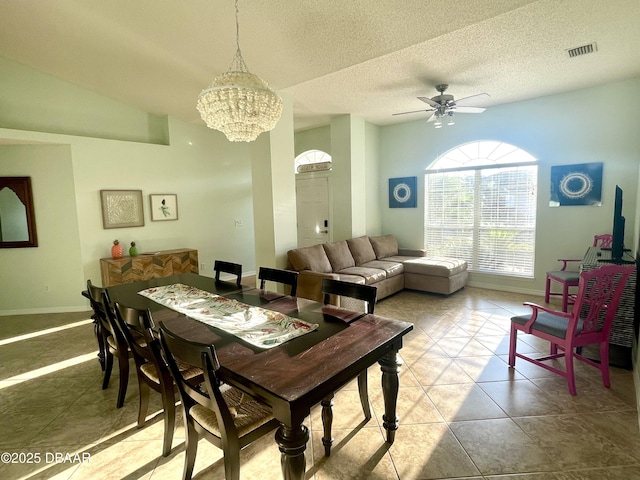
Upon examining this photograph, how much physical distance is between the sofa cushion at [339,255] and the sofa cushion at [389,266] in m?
0.28

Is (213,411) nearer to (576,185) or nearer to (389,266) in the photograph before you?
(389,266)

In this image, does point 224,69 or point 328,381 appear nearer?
point 328,381

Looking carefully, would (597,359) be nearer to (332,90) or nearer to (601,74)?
(601,74)

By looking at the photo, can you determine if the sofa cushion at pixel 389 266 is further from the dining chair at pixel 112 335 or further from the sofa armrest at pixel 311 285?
the dining chair at pixel 112 335

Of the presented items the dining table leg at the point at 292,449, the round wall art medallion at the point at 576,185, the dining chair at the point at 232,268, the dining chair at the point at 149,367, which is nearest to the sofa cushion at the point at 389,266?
the dining chair at the point at 232,268

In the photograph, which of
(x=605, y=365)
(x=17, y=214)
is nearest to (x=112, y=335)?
(x=17, y=214)

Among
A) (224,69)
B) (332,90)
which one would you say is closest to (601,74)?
(332,90)

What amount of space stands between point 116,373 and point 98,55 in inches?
140

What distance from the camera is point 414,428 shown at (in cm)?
214

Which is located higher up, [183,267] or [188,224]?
[188,224]

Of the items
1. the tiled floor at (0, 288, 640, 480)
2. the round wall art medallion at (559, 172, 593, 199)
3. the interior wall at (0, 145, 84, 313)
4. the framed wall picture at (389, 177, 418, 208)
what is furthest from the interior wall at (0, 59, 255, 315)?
the round wall art medallion at (559, 172, 593, 199)

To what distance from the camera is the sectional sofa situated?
4.21 metres

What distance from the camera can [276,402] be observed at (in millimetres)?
1322

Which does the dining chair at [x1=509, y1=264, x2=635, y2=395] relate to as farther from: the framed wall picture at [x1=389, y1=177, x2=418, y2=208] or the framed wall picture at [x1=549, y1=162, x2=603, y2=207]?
the framed wall picture at [x1=389, y1=177, x2=418, y2=208]
